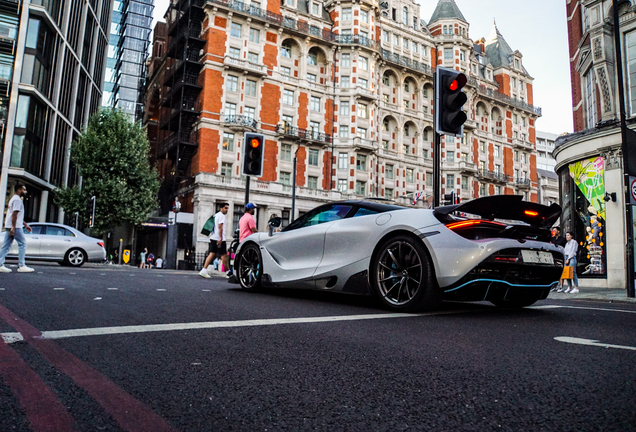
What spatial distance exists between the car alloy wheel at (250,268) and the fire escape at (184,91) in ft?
109

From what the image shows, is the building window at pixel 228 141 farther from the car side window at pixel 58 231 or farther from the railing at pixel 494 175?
the railing at pixel 494 175

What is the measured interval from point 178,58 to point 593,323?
43362mm

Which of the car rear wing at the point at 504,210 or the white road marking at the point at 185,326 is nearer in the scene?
the white road marking at the point at 185,326

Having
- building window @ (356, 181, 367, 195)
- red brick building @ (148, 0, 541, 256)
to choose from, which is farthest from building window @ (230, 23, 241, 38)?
building window @ (356, 181, 367, 195)

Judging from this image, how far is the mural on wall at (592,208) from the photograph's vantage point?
16.3m

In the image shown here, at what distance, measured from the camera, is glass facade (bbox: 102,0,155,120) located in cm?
7412

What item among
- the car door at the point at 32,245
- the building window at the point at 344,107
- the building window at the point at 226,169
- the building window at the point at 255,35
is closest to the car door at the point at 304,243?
the car door at the point at 32,245

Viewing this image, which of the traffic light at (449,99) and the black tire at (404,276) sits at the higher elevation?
the traffic light at (449,99)

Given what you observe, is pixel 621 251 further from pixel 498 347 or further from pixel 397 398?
pixel 397 398

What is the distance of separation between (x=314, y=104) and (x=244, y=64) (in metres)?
7.52

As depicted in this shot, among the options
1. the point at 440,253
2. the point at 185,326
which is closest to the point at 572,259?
the point at 440,253

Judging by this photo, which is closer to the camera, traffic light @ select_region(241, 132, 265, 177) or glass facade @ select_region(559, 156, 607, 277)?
traffic light @ select_region(241, 132, 265, 177)

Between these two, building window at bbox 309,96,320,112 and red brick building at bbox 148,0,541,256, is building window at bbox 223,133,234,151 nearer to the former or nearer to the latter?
red brick building at bbox 148,0,541,256

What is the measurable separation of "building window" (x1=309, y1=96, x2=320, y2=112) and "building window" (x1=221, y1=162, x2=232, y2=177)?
32.3 ft
